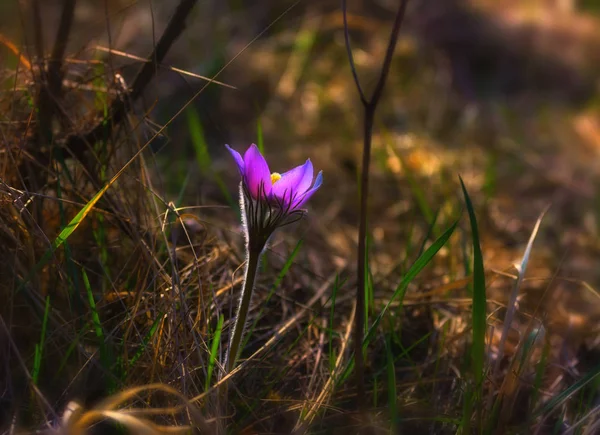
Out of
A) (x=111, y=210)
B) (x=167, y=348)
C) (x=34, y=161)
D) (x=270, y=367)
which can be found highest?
(x=34, y=161)

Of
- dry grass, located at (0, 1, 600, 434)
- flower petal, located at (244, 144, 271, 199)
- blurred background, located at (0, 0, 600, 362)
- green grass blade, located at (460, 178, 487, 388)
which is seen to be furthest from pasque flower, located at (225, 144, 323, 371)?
blurred background, located at (0, 0, 600, 362)

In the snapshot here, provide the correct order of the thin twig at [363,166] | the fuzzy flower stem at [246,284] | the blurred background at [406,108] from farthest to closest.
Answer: the blurred background at [406,108] → the fuzzy flower stem at [246,284] → the thin twig at [363,166]

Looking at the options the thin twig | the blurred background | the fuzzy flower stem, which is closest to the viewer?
the thin twig

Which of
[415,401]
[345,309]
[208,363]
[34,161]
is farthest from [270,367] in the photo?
[34,161]

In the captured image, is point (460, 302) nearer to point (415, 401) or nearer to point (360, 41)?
point (415, 401)

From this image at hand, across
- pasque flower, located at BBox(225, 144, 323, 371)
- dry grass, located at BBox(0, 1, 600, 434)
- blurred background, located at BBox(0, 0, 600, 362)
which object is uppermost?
pasque flower, located at BBox(225, 144, 323, 371)

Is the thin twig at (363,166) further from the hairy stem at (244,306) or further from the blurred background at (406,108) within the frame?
the blurred background at (406,108)

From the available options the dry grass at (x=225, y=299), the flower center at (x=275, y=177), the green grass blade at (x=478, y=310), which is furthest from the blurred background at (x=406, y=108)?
the green grass blade at (x=478, y=310)

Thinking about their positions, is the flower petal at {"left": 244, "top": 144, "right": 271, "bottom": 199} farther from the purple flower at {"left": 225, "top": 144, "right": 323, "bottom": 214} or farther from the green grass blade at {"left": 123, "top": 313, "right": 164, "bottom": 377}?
the green grass blade at {"left": 123, "top": 313, "right": 164, "bottom": 377}
